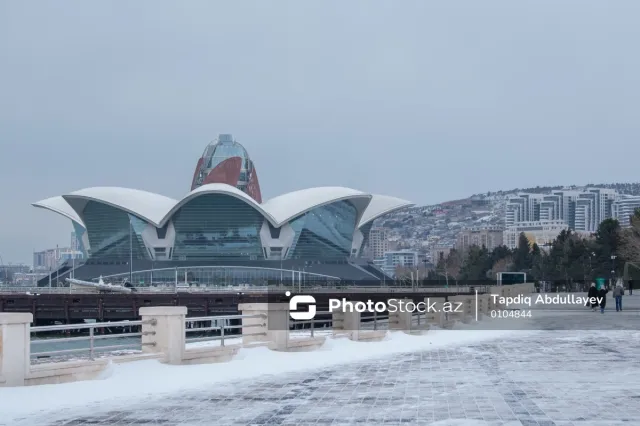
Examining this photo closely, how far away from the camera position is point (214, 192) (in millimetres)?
123688

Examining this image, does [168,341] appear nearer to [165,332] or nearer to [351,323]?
[165,332]

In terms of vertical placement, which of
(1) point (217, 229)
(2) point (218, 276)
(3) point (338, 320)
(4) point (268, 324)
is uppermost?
(1) point (217, 229)

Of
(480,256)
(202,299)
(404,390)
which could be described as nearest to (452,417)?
(404,390)

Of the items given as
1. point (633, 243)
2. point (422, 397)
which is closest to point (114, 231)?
point (633, 243)

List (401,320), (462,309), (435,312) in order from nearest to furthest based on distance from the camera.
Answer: (401,320) < (435,312) < (462,309)

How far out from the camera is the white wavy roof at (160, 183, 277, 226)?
12300 centimetres

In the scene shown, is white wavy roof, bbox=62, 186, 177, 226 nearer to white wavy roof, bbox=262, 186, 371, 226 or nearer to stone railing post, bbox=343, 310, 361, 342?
white wavy roof, bbox=262, 186, 371, 226

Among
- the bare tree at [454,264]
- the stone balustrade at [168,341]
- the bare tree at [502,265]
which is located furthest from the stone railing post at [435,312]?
the bare tree at [454,264]

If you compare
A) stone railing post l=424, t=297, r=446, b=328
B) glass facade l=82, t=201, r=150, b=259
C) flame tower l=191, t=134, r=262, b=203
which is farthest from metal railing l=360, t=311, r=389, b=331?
flame tower l=191, t=134, r=262, b=203

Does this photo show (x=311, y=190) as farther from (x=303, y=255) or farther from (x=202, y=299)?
(x=202, y=299)

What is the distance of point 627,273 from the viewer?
330 feet

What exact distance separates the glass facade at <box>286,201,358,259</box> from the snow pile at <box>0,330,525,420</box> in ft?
340

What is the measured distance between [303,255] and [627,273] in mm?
46391

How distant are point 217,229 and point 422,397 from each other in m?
117
